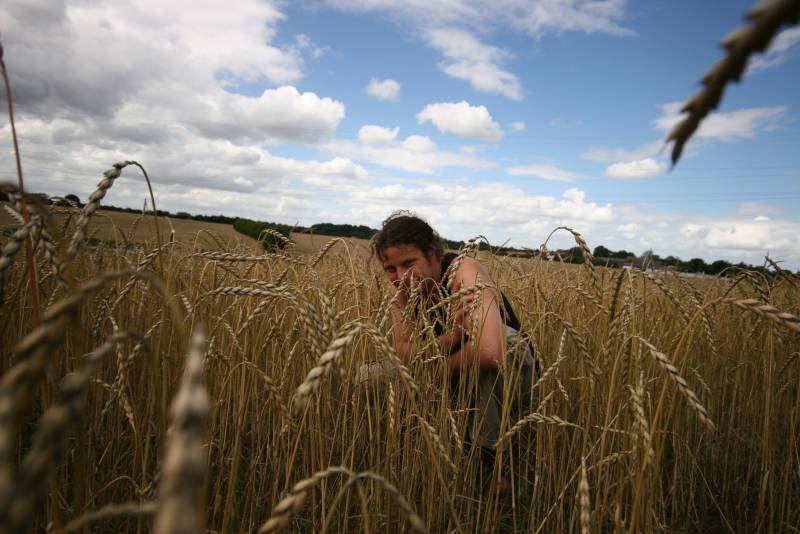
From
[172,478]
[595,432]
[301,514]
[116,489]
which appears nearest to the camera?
[172,478]

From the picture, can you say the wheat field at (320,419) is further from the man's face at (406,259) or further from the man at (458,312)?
the man's face at (406,259)

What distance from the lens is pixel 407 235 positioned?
2881 millimetres

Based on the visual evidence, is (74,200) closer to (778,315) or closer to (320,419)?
(320,419)

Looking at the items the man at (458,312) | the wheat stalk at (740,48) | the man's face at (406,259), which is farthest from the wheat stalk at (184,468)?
the man's face at (406,259)

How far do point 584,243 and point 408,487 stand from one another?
1.05 metres

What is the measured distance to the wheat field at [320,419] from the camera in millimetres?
471

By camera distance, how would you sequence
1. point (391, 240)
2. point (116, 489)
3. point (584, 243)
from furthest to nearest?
1. point (391, 240)
2. point (116, 489)
3. point (584, 243)

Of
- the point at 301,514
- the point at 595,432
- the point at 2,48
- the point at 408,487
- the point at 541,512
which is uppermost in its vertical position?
the point at 2,48

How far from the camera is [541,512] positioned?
5.83 feet

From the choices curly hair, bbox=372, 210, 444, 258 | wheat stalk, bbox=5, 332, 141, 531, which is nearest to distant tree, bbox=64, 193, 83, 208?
curly hair, bbox=372, 210, 444, 258

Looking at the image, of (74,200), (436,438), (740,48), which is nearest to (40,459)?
(740,48)

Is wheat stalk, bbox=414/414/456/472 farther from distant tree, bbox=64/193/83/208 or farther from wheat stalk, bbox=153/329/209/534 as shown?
distant tree, bbox=64/193/83/208

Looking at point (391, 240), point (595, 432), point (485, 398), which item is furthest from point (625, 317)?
point (391, 240)

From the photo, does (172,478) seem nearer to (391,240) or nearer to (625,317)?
(625,317)
